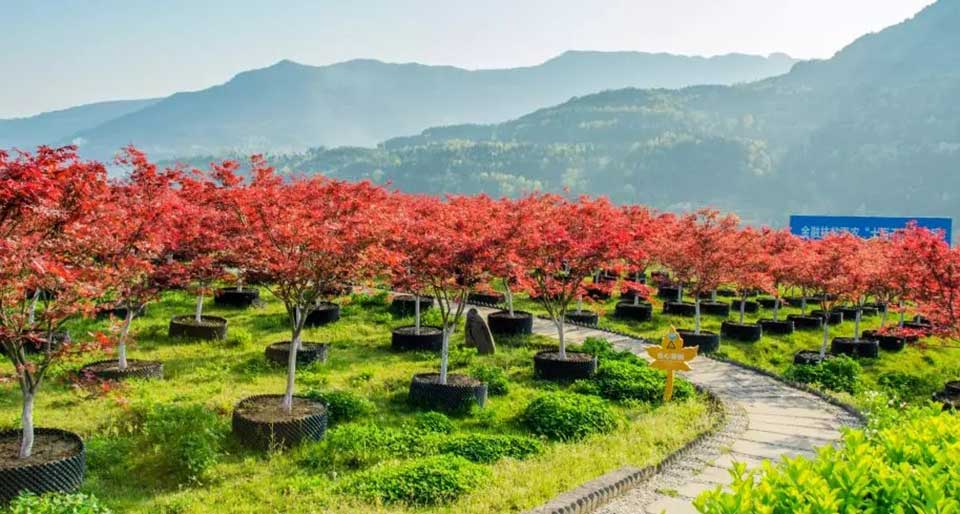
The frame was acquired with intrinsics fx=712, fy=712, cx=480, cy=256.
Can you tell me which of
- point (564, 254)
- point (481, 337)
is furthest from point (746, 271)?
point (481, 337)

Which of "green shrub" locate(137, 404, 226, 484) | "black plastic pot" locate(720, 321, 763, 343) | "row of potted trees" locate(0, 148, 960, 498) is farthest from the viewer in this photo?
"black plastic pot" locate(720, 321, 763, 343)

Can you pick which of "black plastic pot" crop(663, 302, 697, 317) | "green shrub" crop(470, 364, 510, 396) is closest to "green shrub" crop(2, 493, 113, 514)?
"green shrub" crop(470, 364, 510, 396)

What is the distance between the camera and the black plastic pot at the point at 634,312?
22.8 meters

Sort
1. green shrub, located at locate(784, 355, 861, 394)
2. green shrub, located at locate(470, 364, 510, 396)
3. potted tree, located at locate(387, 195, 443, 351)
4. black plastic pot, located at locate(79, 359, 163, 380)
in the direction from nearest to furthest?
black plastic pot, located at locate(79, 359, 163, 380)
potted tree, located at locate(387, 195, 443, 351)
green shrub, located at locate(470, 364, 510, 396)
green shrub, located at locate(784, 355, 861, 394)

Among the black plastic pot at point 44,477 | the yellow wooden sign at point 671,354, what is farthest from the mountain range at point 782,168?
the black plastic pot at point 44,477

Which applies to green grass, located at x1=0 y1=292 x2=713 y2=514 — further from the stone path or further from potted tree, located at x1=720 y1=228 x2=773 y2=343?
potted tree, located at x1=720 y1=228 x2=773 y2=343

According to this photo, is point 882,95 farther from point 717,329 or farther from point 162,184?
point 162,184

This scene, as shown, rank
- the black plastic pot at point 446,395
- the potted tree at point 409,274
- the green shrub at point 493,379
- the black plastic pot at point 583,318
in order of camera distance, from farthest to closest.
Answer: the black plastic pot at point 583,318
the green shrub at point 493,379
the potted tree at point 409,274
the black plastic pot at point 446,395

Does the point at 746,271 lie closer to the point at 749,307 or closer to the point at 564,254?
the point at 749,307

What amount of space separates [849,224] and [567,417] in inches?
1621

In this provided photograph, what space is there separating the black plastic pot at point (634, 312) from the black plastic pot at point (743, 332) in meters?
2.47

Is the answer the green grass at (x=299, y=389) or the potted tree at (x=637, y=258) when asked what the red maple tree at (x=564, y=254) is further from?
the green grass at (x=299, y=389)

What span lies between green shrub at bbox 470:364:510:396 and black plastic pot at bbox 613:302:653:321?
1042 centimetres

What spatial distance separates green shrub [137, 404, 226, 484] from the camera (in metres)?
8.28
